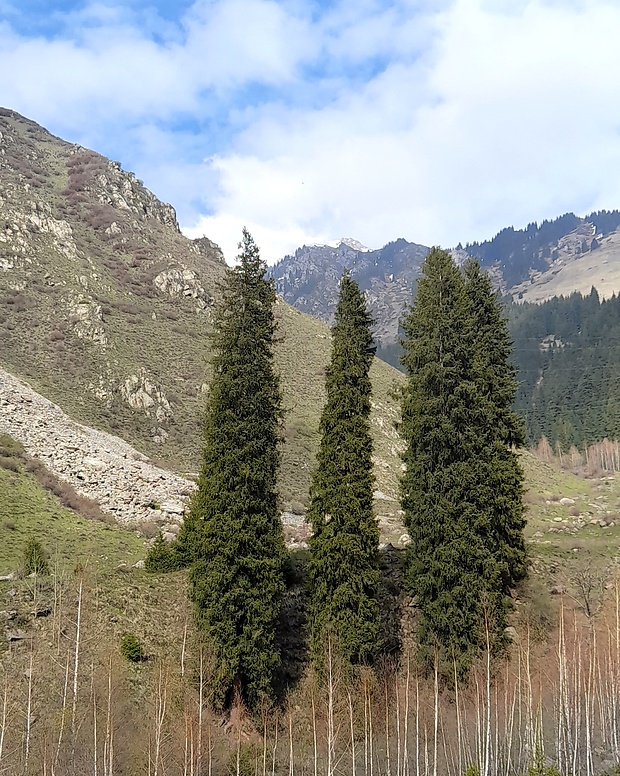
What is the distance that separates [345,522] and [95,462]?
1054 inches

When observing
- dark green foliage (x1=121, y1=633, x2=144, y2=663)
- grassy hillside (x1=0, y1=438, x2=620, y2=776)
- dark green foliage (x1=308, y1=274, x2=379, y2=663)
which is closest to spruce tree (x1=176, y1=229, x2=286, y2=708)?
grassy hillside (x1=0, y1=438, x2=620, y2=776)

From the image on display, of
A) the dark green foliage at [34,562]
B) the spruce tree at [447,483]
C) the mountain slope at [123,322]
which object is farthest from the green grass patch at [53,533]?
the mountain slope at [123,322]

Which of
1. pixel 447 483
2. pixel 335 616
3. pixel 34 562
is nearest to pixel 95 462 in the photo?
pixel 34 562

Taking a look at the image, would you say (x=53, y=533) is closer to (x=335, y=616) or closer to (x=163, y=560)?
(x=163, y=560)

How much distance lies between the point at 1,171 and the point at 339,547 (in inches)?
3845

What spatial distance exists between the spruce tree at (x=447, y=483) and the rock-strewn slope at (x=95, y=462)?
18.3 meters

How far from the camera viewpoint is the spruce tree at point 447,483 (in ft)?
76.5

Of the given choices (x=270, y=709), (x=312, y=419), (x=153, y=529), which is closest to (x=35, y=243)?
(x=312, y=419)

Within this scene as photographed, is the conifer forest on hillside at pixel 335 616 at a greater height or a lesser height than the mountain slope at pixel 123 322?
lesser

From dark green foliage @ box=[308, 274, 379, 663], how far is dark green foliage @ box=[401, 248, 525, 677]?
2684 millimetres

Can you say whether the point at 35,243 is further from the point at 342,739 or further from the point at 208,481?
the point at 342,739

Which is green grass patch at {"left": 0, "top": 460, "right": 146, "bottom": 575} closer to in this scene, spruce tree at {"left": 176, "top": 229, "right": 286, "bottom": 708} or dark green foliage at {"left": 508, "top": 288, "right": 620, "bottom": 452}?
spruce tree at {"left": 176, "top": 229, "right": 286, "bottom": 708}

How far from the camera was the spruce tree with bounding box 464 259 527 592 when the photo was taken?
2619 centimetres

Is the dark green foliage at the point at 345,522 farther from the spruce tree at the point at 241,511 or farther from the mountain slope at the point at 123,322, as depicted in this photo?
the mountain slope at the point at 123,322
